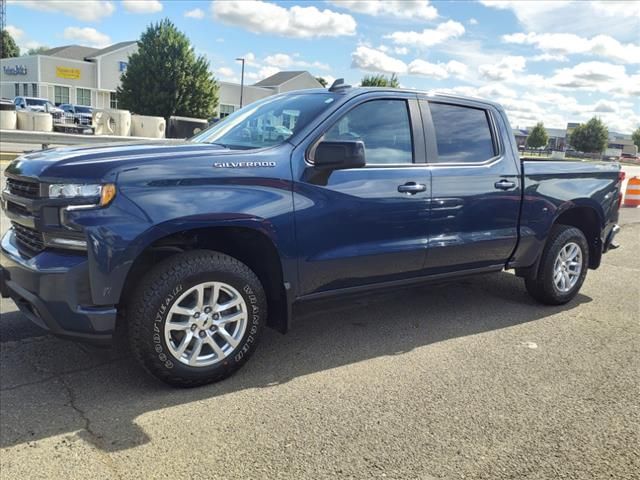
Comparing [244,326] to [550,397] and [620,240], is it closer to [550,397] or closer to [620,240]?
[550,397]

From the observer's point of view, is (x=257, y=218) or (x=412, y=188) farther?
(x=412, y=188)

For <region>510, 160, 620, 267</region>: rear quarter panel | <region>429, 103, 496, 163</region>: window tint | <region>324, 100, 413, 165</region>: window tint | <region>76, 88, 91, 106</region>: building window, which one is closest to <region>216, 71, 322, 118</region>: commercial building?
<region>76, 88, 91, 106</region>: building window

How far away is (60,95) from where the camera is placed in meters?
55.6

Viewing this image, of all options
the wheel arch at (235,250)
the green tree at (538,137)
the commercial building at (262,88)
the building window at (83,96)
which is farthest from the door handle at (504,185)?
the green tree at (538,137)

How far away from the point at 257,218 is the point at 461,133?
2124mm

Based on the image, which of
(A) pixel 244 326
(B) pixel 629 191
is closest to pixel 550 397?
(A) pixel 244 326

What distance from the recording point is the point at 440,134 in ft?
15.1

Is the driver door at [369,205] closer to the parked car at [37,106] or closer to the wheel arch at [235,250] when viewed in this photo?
the wheel arch at [235,250]

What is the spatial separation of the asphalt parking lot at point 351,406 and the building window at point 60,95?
57073mm

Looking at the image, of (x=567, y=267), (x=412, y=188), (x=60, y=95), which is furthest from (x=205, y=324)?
(x=60, y=95)

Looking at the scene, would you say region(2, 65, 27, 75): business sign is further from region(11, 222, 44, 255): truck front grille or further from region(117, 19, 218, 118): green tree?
region(11, 222, 44, 255): truck front grille

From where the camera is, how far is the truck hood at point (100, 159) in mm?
3143

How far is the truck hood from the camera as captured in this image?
10.3 feet

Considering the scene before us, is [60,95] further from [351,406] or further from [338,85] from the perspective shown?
[351,406]
